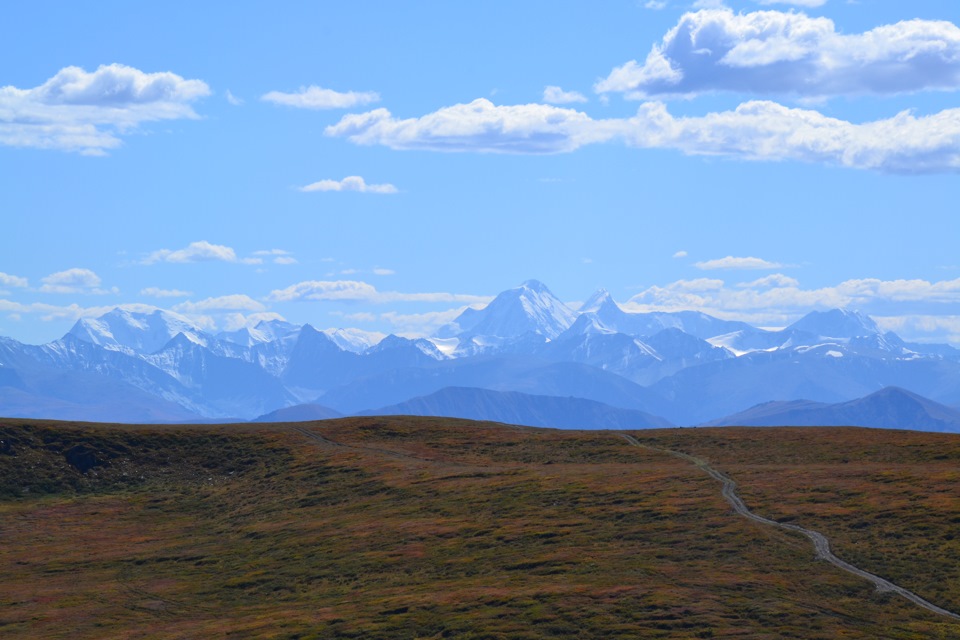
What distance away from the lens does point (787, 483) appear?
125688 millimetres

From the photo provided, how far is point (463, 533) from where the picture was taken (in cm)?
11681

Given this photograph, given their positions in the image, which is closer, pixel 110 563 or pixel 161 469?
pixel 110 563

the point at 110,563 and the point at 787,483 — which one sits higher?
the point at 787,483

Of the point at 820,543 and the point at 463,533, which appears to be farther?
the point at 463,533

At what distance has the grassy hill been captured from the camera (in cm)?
8562

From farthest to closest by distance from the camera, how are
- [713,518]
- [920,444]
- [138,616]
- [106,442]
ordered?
[106,442], [920,444], [713,518], [138,616]

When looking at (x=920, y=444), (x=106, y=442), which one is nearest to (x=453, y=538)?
(x=920, y=444)

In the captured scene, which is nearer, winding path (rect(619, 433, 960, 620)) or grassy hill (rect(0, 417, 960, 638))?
winding path (rect(619, 433, 960, 620))

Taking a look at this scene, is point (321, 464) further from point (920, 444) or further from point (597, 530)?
point (920, 444)

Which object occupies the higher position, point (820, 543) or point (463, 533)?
point (820, 543)

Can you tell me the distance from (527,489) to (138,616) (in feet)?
163

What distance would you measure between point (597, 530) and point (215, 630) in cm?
3866

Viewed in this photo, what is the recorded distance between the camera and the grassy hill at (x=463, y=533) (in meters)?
85.6

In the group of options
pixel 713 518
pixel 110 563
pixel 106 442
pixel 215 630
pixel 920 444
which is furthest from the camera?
pixel 106 442
